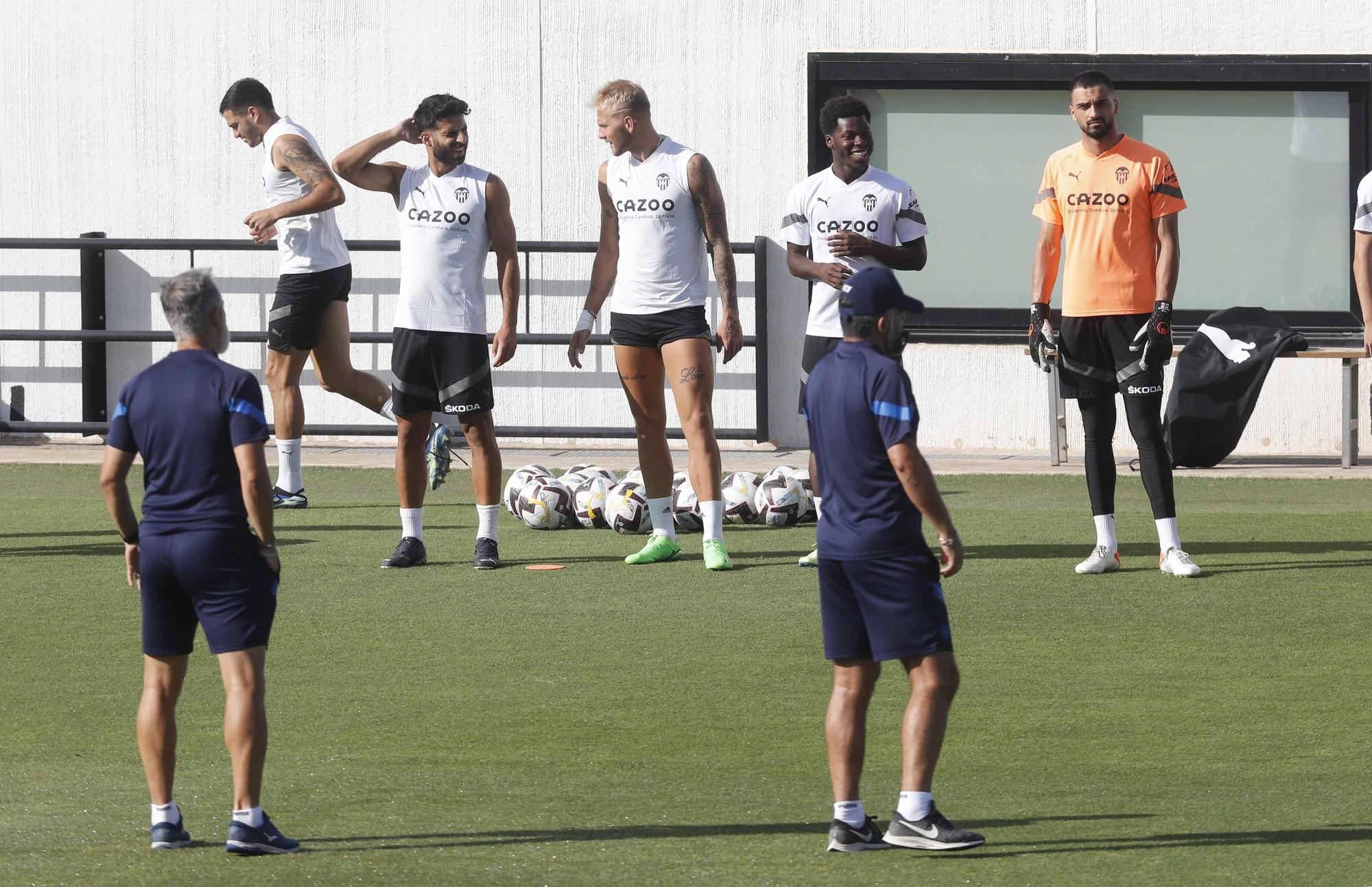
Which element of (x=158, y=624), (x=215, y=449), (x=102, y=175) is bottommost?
(x=158, y=624)

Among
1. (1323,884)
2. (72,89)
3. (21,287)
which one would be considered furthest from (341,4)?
(1323,884)

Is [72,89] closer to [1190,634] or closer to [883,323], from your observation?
[1190,634]

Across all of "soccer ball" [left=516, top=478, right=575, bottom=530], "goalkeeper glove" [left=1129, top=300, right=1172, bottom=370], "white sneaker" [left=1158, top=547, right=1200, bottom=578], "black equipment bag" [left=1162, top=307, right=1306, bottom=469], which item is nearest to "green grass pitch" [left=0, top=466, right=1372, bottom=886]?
"white sneaker" [left=1158, top=547, right=1200, bottom=578]

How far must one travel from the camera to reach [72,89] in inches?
555

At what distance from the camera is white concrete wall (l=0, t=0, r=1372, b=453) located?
1319 cm

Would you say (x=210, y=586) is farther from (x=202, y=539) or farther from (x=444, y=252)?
(x=444, y=252)

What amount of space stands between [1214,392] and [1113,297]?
350 cm

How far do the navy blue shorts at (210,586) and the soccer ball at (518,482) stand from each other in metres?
5.56

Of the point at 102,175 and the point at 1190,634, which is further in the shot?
the point at 102,175

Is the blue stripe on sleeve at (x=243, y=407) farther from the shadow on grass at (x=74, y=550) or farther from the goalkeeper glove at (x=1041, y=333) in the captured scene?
the shadow on grass at (x=74, y=550)

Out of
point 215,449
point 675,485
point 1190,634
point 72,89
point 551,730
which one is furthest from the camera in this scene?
point 72,89

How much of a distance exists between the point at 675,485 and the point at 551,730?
420 centimetres

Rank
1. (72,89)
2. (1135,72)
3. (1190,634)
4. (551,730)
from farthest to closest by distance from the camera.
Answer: (72,89), (1135,72), (1190,634), (551,730)

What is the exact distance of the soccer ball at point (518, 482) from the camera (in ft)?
33.3
